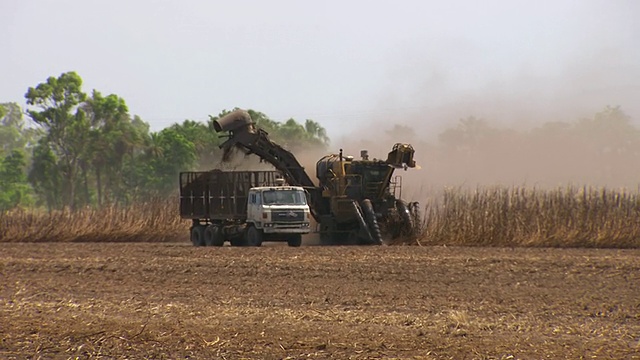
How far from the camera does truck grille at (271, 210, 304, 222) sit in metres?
36.9

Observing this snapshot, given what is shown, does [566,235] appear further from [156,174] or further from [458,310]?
Result: [156,174]

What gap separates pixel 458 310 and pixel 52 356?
263 inches

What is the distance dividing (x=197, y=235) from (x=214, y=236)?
178cm

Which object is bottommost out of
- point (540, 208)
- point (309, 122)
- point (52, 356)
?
point (52, 356)

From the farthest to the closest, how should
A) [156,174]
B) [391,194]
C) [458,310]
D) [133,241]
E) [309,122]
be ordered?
[309,122] → [156,174] → [133,241] → [391,194] → [458,310]

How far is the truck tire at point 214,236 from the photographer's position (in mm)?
39156

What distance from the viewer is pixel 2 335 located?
15.4m

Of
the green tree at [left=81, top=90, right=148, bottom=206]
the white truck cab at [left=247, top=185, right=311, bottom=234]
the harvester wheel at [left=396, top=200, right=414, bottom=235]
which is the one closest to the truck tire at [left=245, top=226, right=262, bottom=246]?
the white truck cab at [left=247, top=185, right=311, bottom=234]

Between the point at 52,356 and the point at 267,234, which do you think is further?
the point at 267,234

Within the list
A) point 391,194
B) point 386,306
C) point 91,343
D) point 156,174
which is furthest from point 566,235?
point 156,174

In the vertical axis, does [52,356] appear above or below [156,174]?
below

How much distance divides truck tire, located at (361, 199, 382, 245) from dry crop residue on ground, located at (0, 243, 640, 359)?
288 inches

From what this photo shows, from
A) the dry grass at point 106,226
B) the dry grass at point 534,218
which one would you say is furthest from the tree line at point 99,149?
the dry grass at point 534,218

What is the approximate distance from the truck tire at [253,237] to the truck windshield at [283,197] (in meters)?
1.10
